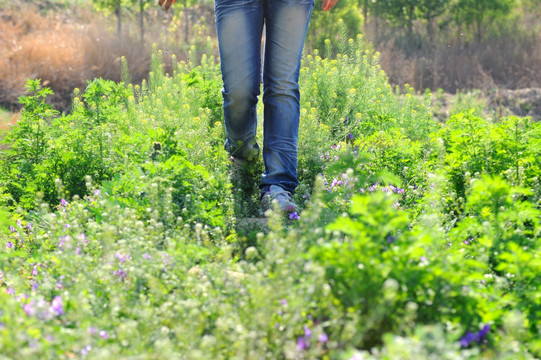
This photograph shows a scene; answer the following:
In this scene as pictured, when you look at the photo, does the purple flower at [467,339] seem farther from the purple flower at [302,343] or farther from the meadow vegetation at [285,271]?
the purple flower at [302,343]

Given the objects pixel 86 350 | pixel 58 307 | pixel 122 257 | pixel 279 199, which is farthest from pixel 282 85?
pixel 86 350

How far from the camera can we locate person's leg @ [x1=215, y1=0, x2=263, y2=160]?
3.45m

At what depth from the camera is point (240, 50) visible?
3.49m

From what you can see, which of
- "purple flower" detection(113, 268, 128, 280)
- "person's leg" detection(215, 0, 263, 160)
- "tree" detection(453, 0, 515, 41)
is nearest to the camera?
"purple flower" detection(113, 268, 128, 280)

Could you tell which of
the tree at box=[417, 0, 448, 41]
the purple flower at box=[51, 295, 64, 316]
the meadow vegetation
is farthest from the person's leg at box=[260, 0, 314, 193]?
the tree at box=[417, 0, 448, 41]

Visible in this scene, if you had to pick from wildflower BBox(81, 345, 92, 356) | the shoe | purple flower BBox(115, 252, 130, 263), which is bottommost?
the shoe

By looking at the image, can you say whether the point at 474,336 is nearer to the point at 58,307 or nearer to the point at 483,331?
the point at 483,331

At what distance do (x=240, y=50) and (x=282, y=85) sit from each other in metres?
0.31

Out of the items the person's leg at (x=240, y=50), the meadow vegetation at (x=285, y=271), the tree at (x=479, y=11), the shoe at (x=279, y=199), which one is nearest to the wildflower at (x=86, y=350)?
the meadow vegetation at (x=285, y=271)

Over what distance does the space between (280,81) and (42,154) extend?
1.59m

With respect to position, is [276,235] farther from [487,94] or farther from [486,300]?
[487,94]

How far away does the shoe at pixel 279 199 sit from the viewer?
3.31 meters

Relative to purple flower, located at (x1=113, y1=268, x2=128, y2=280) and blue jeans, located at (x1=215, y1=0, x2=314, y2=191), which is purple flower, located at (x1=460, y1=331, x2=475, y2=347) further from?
blue jeans, located at (x1=215, y1=0, x2=314, y2=191)

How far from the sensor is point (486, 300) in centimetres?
202
